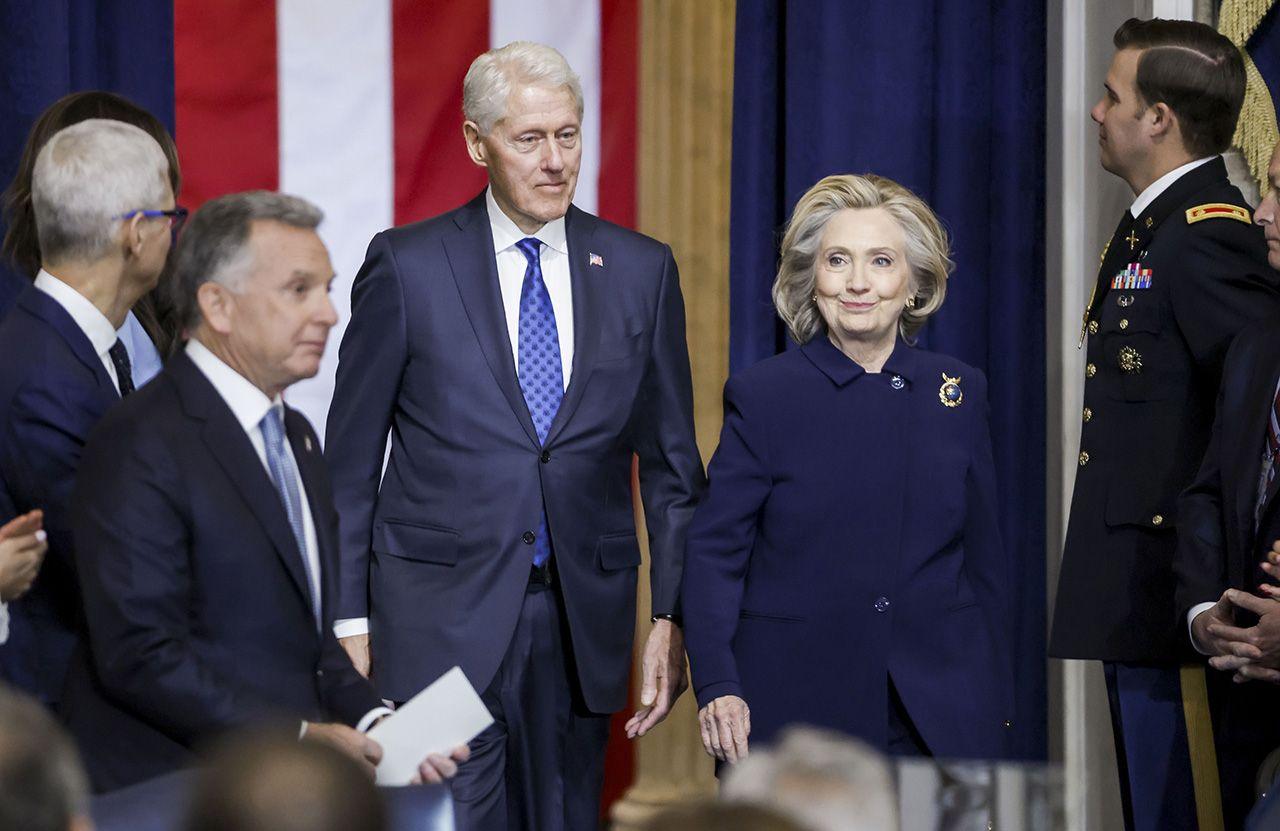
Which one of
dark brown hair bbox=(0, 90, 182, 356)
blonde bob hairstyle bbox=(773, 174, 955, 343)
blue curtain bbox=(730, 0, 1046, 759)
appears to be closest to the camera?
dark brown hair bbox=(0, 90, 182, 356)

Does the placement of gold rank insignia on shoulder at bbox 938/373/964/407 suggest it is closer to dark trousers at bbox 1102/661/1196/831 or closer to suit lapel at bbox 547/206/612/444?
suit lapel at bbox 547/206/612/444

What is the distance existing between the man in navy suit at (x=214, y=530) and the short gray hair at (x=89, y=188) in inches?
16.5

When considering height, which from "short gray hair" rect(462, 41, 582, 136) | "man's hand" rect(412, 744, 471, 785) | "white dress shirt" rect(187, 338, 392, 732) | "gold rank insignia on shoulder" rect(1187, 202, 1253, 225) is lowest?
"man's hand" rect(412, 744, 471, 785)

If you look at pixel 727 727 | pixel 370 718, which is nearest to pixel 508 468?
pixel 727 727

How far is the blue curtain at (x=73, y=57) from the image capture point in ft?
13.9

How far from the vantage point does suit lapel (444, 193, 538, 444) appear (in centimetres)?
336

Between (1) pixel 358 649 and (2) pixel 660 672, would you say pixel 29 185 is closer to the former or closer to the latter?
(1) pixel 358 649

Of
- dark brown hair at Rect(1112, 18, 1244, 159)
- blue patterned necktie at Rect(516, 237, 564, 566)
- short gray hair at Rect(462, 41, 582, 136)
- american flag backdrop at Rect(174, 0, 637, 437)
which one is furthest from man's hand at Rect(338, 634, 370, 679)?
dark brown hair at Rect(1112, 18, 1244, 159)

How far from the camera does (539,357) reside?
3410mm

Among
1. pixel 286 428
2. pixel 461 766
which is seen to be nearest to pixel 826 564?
pixel 461 766

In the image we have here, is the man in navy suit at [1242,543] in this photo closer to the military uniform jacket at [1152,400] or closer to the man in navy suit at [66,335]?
the military uniform jacket at [1152,400]

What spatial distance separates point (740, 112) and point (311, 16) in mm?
1153

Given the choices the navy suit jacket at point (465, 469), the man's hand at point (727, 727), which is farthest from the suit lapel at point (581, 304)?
the man's hand at point (727, 727)

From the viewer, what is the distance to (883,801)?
4.34 ft
